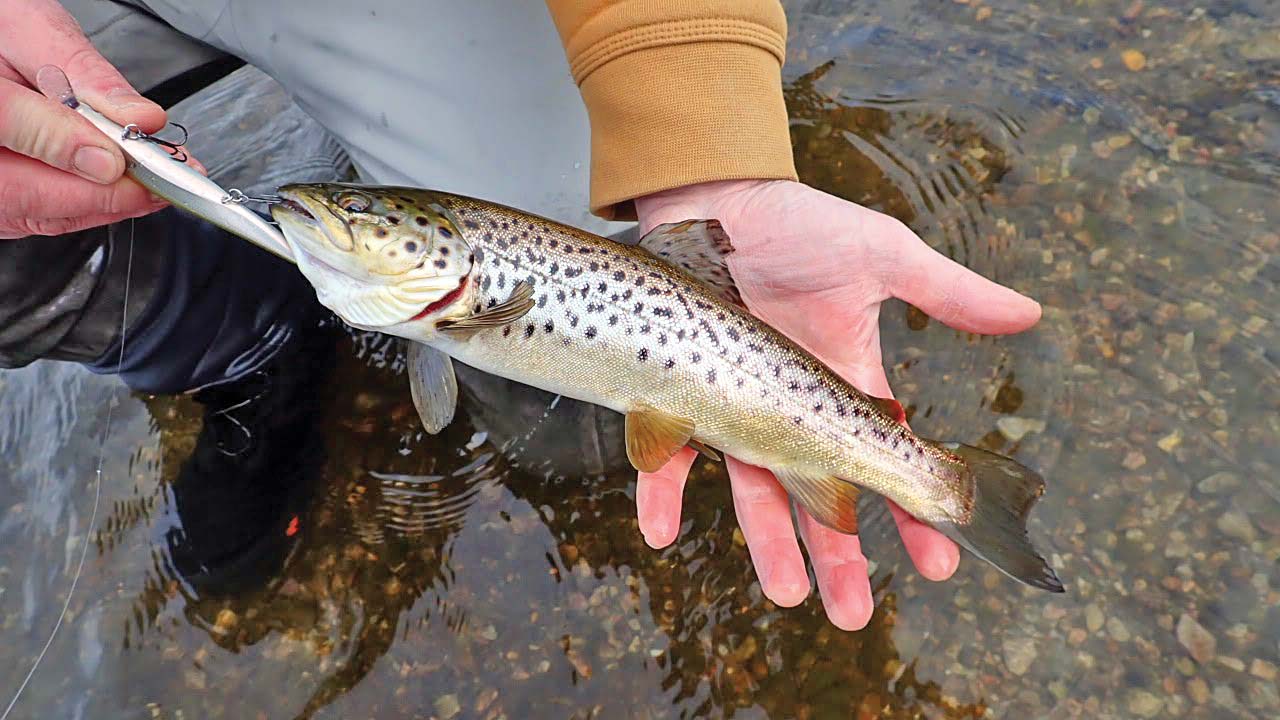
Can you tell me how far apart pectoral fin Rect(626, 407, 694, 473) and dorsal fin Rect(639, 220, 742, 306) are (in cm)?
41

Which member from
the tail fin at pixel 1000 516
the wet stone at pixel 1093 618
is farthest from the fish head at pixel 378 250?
the wet stone at pixel 1093 618

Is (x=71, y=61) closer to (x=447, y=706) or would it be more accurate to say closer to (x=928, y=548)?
(x=447, y=706)

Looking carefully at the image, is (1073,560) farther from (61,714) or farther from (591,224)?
(61,714)

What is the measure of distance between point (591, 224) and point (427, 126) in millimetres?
765

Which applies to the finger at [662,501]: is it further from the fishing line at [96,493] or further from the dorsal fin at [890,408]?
the fishing line at [96,493]

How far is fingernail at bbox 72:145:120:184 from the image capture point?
2.01m

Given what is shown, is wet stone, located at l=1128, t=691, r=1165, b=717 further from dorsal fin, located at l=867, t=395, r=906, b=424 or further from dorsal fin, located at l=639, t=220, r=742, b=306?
dorsal fin, located at l=639, t=220, r=742, b=306

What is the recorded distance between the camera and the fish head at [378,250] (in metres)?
2.32

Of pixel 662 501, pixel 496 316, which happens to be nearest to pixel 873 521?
pixel 662 501

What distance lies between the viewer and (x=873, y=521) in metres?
3.18

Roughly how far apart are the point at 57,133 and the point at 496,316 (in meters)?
1.12

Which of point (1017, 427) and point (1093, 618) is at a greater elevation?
point (1017, 427)

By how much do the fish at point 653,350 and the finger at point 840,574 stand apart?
14cm

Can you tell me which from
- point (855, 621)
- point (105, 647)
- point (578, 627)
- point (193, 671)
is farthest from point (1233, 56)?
point (105, 647)
